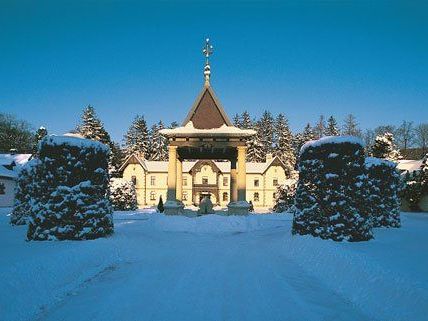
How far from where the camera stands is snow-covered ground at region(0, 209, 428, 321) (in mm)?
6023

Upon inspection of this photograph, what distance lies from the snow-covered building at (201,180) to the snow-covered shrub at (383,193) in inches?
1647

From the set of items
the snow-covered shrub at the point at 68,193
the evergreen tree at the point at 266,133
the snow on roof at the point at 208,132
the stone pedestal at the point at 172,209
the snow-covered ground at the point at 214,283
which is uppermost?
the evergreen tree at the point at 266,133

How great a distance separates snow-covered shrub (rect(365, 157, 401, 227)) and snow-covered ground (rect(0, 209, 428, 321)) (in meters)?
5.91

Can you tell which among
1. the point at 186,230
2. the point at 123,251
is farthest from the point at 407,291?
the point at 186,230

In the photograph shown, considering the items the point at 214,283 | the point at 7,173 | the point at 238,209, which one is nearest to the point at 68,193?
the point at 214,283

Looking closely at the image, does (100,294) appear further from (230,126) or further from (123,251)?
(230,126)

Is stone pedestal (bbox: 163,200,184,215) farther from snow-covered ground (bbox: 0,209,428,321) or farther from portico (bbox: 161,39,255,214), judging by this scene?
snow-covered ground (bbox: 0,209,428,321)

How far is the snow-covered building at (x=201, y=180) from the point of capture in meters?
60.5

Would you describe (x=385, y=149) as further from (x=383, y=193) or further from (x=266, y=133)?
(x=266, y=133)

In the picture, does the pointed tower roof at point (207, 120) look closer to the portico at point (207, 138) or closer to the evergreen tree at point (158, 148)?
the portico at point (207, 138)

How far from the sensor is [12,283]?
21.0 feet

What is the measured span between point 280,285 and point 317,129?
84133 mm

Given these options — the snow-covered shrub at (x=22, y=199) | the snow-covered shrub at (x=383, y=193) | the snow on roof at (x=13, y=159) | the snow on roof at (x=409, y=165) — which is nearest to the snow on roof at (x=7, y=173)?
the snow on roof at (x=13, y=159)

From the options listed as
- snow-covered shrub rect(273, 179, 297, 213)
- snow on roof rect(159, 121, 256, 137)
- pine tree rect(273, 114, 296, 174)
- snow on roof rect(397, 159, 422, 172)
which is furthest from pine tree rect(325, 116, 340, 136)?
snow on roof rect(159, 121, 256, 137)
